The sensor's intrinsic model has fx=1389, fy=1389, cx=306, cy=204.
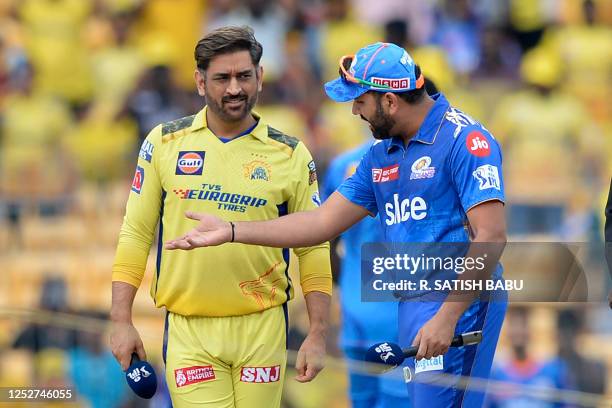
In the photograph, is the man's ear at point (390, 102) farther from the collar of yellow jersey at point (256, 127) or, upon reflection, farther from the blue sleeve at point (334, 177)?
the blue sleeve at point (334, 177)

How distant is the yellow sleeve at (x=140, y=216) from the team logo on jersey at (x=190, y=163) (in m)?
0.11

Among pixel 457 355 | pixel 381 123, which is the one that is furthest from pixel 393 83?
pixel 457 355

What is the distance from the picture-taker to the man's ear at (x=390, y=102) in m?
6.01

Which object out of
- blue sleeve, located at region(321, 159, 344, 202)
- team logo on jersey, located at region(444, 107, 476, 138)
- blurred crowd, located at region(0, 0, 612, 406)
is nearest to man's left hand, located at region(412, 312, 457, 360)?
team logo on jersey, located at region(444, 107, 476, 138)

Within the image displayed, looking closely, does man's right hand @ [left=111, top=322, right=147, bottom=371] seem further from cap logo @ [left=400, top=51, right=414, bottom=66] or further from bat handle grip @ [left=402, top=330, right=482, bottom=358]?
cap logo @ [left=400, top=51, right=414, bottom=66]

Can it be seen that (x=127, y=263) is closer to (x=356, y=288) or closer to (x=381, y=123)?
(x=381, y=123)

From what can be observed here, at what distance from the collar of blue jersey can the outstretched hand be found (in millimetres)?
862

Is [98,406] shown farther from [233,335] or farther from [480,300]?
[480,300]

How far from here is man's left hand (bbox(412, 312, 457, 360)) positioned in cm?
570

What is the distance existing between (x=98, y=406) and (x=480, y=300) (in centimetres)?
386

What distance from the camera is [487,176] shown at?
19.0 feet

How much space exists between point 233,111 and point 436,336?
53.2 inches

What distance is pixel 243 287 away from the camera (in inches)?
244

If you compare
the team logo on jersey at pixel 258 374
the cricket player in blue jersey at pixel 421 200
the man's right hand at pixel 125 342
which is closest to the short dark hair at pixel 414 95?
the cricket player in blue jersey at pixel 421 200
